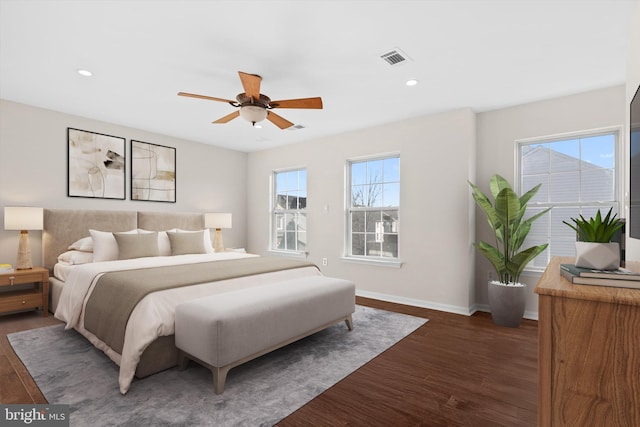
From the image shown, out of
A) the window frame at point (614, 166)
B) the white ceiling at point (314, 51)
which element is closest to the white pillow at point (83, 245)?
the white ceiling at point (314, 51)

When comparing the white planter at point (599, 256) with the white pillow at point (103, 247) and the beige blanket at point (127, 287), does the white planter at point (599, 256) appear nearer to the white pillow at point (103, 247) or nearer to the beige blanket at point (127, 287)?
the beige blanket at point (127, 287)

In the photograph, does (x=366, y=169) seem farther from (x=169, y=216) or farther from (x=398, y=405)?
(x=398, y=405)

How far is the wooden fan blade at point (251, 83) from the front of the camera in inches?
95.7

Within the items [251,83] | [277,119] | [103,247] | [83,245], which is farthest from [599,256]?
[83,245]

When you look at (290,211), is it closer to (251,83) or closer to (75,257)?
(75,257)

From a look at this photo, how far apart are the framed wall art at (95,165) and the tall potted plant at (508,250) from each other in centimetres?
488

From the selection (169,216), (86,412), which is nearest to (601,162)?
(86,412)

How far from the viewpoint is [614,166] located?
3.30 metres

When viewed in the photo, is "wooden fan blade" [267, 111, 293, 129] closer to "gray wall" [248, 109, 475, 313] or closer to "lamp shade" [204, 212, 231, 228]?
"gray wall" [248, 109, 475, 313]

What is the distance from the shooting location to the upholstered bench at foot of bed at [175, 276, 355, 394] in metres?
2.10

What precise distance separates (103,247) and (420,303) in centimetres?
410

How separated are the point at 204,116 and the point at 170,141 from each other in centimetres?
136

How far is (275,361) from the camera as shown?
2.58 metres

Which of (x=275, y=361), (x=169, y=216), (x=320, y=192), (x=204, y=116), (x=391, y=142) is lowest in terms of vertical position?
(x=275, y=361)
